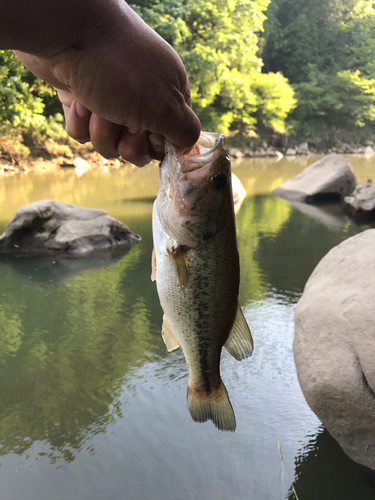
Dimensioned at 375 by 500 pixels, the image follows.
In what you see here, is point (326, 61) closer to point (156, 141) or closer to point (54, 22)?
point (156, 141)

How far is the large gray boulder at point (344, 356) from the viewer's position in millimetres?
2672

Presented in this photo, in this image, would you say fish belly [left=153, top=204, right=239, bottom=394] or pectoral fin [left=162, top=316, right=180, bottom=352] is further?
pectoral fin [left=162, top=316, right=180, bottom=352]

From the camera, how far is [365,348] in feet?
8.83

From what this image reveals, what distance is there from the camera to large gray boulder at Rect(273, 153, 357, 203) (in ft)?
39.2

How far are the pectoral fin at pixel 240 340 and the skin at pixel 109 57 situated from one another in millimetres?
673

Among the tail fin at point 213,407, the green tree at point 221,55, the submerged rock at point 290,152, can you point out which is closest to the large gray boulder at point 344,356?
the tail fin at point 213,407

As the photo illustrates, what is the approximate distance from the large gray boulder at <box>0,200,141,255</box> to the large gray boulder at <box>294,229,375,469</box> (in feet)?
14.4

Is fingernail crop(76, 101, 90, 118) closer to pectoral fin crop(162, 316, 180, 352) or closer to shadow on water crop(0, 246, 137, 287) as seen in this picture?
pectoral fin crop(162, 316, 180, 352)

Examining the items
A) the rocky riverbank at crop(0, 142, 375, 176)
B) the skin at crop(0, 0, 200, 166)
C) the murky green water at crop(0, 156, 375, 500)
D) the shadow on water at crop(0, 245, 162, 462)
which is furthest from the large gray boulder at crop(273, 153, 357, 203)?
the skin at crop(0, 0, 200, 166)

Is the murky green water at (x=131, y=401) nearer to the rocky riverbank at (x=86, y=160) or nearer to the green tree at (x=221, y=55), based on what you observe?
the rocky riverbank at (x=86, y=160)

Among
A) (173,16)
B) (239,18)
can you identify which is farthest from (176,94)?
(239,18)

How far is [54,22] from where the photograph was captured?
945 mm

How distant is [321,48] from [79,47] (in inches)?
1595

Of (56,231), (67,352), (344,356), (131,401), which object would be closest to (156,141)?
(344,356)
